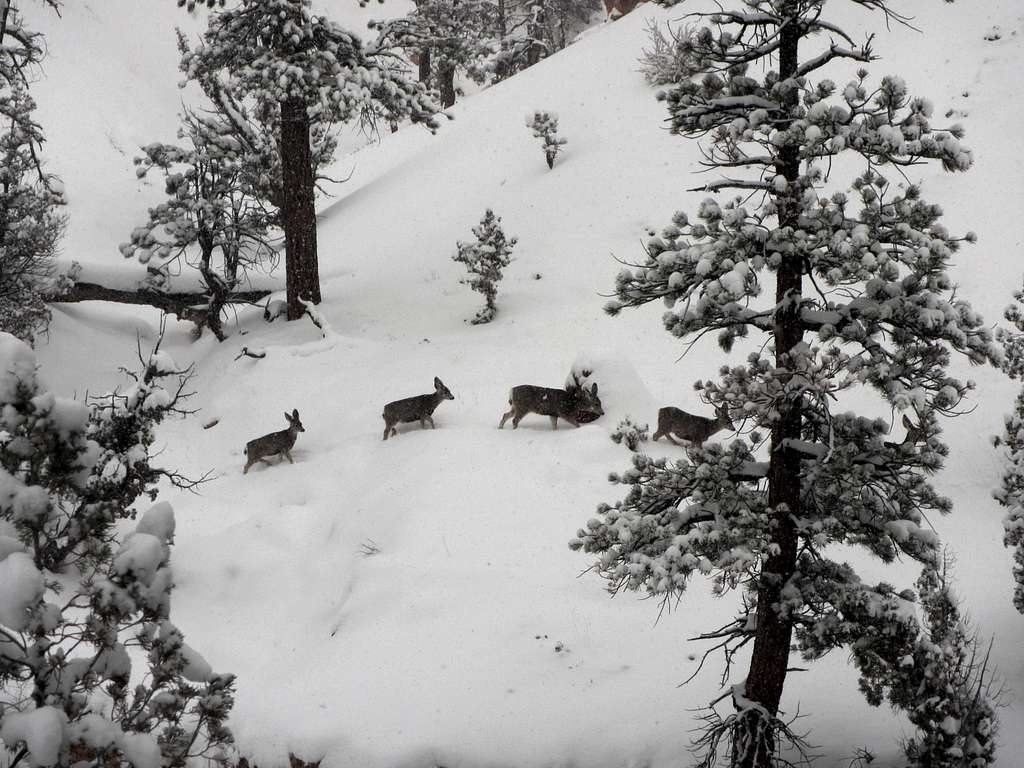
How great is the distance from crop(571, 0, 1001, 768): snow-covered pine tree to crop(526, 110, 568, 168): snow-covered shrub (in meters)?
16.5

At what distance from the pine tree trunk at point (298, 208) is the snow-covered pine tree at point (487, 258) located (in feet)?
10.7

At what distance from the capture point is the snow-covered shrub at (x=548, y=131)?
22.5 m

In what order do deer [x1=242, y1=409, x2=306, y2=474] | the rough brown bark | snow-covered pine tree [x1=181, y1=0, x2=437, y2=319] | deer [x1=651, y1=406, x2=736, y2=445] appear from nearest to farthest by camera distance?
deer [x1=651, y1=406, x2=736, y2=445] < deer [x1=242, y1=409, x2=306, y2=474] < snow-covered pine tree [x1=181, y1=0, x2=437, y2=319] < the rough brown bark

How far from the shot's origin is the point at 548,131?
2270 cm

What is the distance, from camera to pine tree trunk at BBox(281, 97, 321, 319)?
17172 millimetres

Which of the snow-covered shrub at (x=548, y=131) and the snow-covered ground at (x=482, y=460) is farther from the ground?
the snow-covered shrub at (x=548, y=131)

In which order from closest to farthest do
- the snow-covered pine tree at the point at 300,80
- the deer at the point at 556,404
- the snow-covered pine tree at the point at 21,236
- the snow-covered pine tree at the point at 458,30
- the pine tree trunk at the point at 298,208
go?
the deer at the point at 556,404 < the snow-covered pine tree at the point at 21,236 < the snow-covered pine tree at the point at 300,80 < the pine tree trunk at the point at 298,208 < the snow-covered pine tree at the point at 458,30

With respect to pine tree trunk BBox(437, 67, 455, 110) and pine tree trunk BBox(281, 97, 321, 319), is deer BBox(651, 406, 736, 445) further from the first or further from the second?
pine tree trunk BBox(437, 67, 455, 110)

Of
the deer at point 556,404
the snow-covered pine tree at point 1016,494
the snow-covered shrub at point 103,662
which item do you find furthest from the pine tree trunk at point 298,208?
A: the snow-covered pine tree at point 1016,494

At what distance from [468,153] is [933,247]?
21979 mm

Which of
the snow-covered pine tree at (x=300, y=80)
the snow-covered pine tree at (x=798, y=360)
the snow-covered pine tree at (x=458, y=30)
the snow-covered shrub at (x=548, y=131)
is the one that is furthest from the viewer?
the snow-covered pine tree at (x=458, y=30)

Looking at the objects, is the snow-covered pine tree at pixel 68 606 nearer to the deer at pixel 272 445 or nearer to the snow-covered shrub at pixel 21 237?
the deer at pixel 272 445

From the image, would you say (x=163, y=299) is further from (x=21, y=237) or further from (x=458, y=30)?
(x=458, y=30)

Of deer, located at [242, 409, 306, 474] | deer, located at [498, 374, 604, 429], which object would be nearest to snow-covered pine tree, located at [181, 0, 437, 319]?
deer, located at [242, 409, 306, 474]
